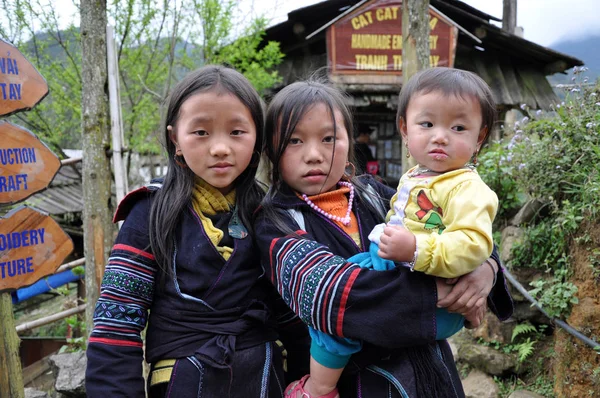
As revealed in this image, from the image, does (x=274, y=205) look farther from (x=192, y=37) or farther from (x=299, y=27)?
(x=299, y=27)

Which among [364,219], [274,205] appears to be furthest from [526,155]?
[274,205]

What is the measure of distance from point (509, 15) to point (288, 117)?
1022cm

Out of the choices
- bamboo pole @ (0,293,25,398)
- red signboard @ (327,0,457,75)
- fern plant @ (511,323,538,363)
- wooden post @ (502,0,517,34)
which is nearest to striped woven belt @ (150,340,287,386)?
bamboo pole @ (0,293,25,398)

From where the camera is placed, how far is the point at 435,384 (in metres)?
1.36

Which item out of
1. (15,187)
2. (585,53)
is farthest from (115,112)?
(585,53)

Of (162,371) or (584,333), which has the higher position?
(162,371)

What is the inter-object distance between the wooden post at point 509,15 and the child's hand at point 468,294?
1009cm

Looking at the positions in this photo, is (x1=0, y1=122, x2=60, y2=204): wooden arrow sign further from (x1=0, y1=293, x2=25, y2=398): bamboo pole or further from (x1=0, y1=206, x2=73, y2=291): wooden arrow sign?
(x1=0, y1=293, x2=25, y2=398): bamboo pole

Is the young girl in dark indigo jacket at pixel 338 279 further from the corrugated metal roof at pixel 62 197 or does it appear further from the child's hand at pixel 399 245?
the corrugated metal roof at pixel 62 197

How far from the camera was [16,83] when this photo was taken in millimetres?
2625

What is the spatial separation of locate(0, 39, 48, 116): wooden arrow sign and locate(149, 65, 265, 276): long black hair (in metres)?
1.59

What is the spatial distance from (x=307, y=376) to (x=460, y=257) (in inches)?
25.5

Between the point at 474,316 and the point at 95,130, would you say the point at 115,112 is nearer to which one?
the point at 95,130

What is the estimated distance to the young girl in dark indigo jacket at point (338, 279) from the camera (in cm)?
124
